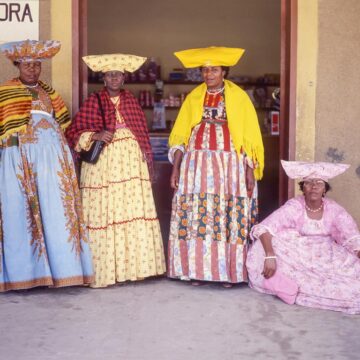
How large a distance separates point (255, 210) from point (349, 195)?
0.86 meters

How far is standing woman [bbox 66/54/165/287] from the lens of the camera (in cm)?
503

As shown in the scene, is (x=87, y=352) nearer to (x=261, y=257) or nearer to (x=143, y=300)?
(x=143, y=300)

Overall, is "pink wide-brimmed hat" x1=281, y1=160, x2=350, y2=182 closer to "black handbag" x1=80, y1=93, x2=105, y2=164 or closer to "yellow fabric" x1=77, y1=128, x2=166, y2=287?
"yellow fabric" x1=77, y1=128, x2=166, y2=287

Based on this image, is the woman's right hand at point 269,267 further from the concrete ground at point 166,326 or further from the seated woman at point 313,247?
the concrete ground at point 166,326

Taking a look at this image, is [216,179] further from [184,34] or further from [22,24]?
[184,34]

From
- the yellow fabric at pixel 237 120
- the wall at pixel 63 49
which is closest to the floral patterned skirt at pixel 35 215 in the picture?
the wall at pixel 63 49

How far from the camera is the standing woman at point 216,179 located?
5.04m

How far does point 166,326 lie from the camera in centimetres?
407

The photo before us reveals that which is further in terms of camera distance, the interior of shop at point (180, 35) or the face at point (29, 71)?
the interior of shop at point (180, 35)

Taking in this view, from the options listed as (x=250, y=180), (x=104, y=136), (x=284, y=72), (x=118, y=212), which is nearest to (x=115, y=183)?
(x=118, y=212)

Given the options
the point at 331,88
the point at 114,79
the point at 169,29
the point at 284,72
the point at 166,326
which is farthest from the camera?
the point at 169,29

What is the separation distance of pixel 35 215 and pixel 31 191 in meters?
0.16

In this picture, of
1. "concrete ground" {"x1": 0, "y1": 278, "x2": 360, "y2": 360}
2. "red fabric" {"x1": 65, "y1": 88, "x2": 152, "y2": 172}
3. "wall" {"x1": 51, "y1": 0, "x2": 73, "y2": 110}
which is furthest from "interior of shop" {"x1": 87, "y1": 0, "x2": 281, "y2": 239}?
"concrete ground" {"x1": 0, "y1": 278, "x2": 360, "y2": 360}

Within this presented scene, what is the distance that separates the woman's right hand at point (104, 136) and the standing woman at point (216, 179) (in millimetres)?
574
